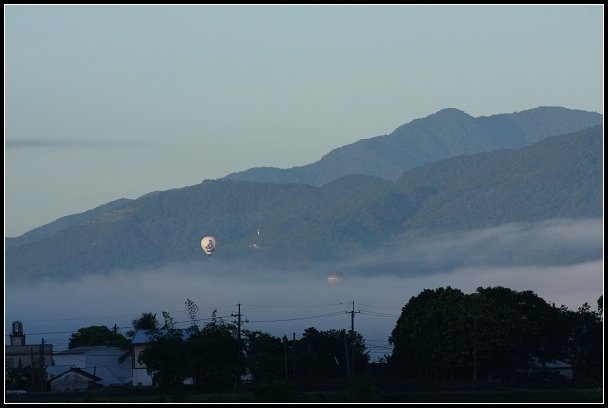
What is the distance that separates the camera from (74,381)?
406 feet

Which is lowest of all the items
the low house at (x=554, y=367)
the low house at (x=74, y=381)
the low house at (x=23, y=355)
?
the low house at (x=74, y=381)

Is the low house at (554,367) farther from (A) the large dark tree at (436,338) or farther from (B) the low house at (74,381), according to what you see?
(B) the low house at (74,381)

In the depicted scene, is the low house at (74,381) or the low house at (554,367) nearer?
the low house at (554,367)

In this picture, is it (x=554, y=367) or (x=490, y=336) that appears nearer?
(x=490, y=336)

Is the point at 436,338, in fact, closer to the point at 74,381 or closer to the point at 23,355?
the point at 74,381

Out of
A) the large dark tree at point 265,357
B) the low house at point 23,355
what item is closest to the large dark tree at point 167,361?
the large dark tree at point 265,357

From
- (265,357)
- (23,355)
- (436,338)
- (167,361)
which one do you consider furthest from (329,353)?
(23,355)

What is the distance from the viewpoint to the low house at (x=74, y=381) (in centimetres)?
12062

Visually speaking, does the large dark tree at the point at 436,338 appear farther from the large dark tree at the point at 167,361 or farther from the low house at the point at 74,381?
the low house at the point at 74,381

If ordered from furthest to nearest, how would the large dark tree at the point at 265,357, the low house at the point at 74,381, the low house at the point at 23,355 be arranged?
the low house at the point at 23,355 → the low house at the point at 74,381 → the large dark tree at the point at 265,357

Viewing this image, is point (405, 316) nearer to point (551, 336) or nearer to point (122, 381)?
point (551, 336)

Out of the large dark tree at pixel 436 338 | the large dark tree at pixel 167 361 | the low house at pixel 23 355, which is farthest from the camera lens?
the low house at pixel 23 355

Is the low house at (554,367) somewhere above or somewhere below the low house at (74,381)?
above

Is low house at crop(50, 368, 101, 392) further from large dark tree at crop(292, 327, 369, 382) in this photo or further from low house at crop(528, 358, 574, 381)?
low house at crop(528, 358, 574, 381)
